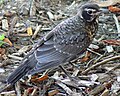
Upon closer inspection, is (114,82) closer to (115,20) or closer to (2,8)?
(115,20)

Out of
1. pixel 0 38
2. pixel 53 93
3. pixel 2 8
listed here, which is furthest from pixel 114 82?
pixel 2 8

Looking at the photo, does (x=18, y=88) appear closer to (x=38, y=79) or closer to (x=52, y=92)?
(x=38, y=79)

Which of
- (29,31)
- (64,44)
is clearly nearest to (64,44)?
(64,44)

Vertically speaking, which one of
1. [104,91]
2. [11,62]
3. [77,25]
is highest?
[77,25]

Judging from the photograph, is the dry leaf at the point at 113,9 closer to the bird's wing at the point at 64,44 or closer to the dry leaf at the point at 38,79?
the bird's wing at the point at 64,44

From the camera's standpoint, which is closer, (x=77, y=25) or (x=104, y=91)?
(x=104, y=91)

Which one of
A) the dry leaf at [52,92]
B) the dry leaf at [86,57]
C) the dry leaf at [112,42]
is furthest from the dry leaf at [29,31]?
the dry leaf at [52,92]

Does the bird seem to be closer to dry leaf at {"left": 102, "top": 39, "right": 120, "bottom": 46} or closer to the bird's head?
the bird's head

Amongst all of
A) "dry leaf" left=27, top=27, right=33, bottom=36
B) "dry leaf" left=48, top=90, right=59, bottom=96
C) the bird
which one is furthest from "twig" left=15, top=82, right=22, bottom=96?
"dry leaf" left=27, top=27, right=33, bottom=36
